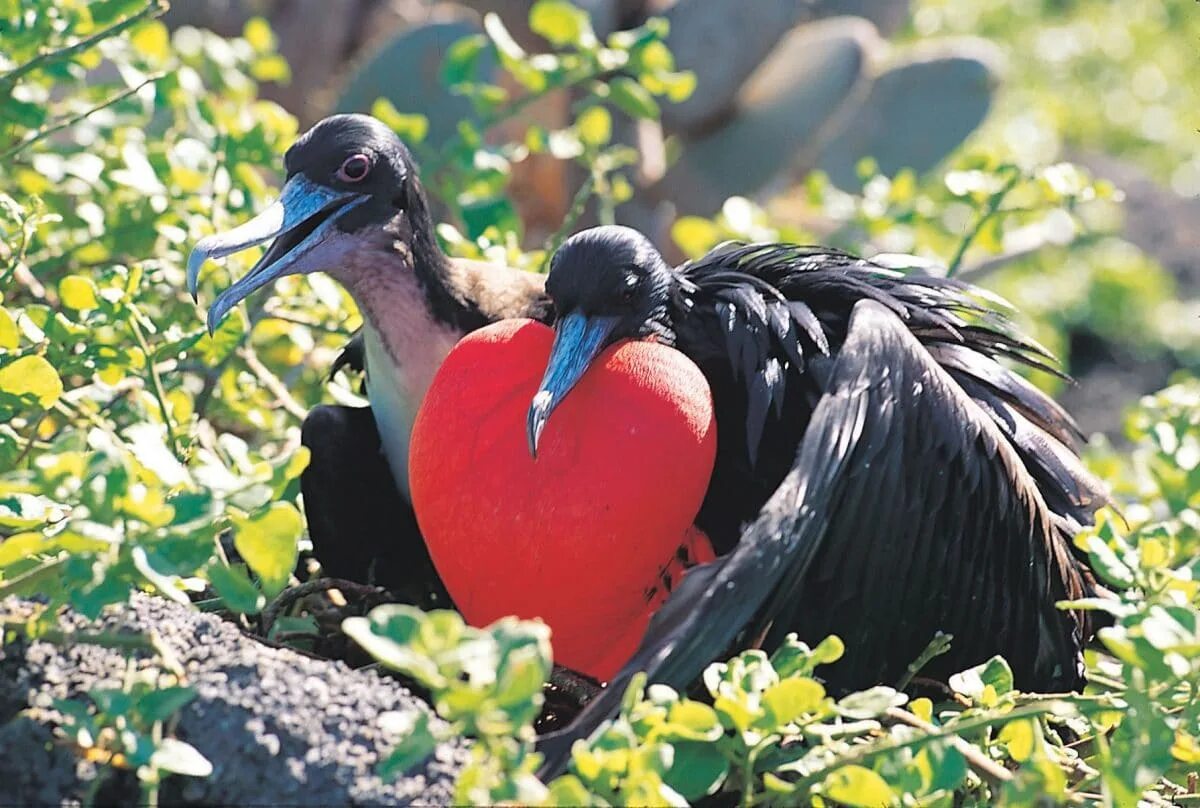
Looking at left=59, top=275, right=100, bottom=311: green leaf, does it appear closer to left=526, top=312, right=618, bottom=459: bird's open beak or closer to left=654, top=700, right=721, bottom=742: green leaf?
left=526, top=312, right=618, bottom=459: bird's open beak

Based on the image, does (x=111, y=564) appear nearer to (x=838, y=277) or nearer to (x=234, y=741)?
(x=234, y=741)

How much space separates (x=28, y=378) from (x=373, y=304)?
0.47 meters

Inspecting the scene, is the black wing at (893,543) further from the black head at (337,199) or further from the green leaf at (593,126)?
the green leaf at (593,126)

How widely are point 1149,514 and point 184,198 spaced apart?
121cm

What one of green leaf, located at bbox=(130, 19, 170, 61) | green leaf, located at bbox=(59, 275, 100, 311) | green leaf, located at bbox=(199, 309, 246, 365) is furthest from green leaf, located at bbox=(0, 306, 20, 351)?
green leaf, located at bbox=(130, 19, 170, 61)

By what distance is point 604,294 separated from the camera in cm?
164

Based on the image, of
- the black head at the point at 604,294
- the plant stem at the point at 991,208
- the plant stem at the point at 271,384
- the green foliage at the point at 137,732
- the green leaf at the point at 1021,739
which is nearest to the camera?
the green foliage at the point at 137,732

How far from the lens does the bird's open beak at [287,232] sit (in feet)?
5.56

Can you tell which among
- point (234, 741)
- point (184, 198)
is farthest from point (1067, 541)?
point (184, 198)

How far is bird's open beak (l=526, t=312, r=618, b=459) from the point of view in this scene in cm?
149

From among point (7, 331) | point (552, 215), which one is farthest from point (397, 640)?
point (552, 215)

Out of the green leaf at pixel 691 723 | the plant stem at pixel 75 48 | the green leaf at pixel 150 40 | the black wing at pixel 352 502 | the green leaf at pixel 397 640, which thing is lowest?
the black wing at pixel 352 502

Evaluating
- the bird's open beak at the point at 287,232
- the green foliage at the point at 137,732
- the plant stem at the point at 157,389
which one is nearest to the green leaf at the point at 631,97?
the bird's open beak at the point at 287,232

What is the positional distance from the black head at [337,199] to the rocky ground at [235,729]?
60cm
